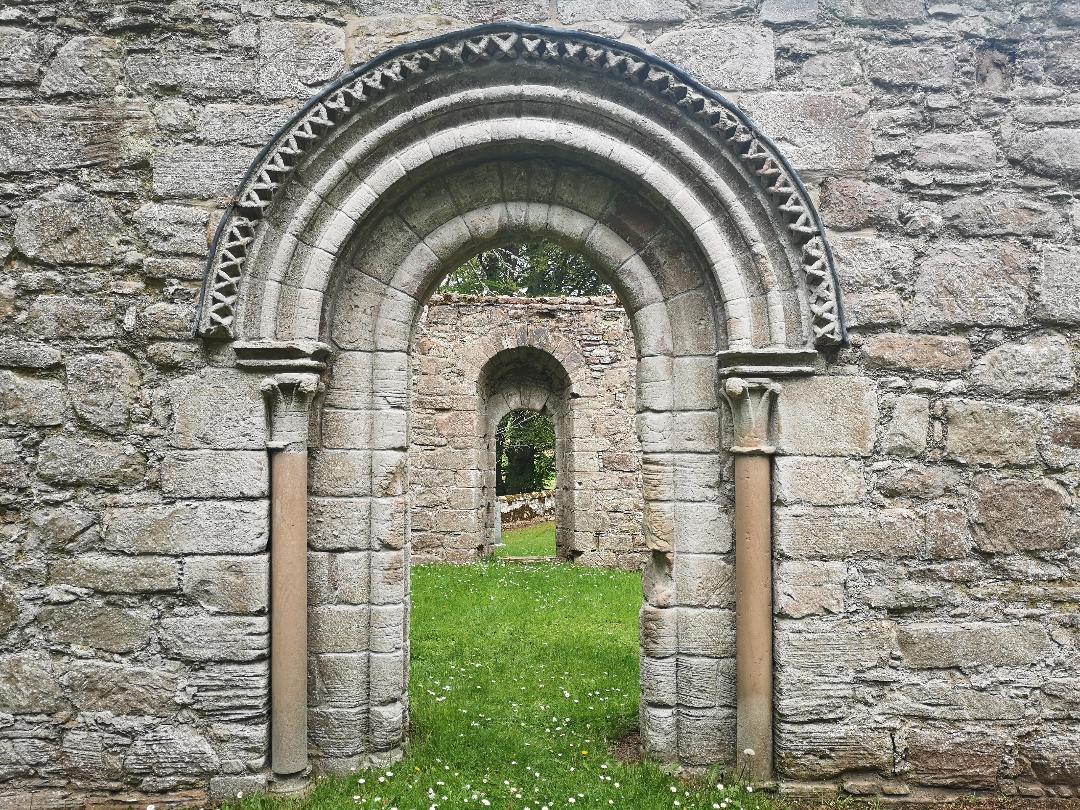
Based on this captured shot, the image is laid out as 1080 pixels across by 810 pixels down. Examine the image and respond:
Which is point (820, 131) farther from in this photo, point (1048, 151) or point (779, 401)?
point (779, 401)

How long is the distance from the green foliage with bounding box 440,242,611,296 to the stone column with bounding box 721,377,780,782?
47.7 ft

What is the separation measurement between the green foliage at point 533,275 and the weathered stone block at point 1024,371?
14.7 meters

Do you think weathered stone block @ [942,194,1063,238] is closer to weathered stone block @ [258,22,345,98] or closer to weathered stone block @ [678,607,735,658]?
weathered stone block @ [678,607,735,658]

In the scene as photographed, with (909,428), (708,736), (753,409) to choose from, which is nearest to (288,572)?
(708,736)

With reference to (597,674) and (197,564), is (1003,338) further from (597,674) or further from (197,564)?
(197,564)

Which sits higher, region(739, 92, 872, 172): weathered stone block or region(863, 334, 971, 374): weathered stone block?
region(739, 92, 872, 172): weathered stone block

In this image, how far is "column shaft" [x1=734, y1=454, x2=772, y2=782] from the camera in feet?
10.6

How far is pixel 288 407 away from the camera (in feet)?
10.6

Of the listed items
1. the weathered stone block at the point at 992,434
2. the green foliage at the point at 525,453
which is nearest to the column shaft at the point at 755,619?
the weathered stone block at the point at 992,434

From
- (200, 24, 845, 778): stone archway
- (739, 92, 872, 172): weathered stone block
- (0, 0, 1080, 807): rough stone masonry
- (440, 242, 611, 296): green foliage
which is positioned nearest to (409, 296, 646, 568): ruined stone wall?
(200, 24, 845, 778): stone archway

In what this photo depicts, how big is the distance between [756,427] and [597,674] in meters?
2.55

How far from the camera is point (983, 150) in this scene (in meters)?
3.31

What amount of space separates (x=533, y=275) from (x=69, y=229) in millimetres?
15344

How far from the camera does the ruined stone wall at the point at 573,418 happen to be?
10.0 m
